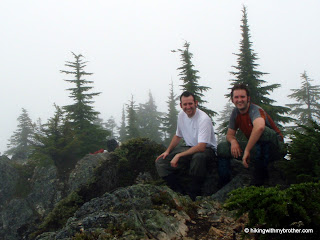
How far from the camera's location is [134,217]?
338 cm

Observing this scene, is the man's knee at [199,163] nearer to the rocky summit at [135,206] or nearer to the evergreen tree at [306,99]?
the rocky summit at [135,206]

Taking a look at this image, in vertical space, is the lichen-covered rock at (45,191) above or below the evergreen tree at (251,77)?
below

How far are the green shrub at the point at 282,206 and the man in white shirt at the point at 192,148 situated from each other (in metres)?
2.93

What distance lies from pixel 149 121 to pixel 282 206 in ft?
141

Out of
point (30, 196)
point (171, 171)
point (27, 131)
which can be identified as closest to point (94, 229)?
point (171, 171)

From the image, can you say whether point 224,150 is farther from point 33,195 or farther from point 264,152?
point 33,195

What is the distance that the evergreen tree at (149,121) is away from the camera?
4066 centimetres

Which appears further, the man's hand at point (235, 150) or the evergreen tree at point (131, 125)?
the evergreen tree at point (131, 125)

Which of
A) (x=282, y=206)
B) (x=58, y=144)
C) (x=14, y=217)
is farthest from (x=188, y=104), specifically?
(x=14, y=217)

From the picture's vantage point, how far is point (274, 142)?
4652 mm

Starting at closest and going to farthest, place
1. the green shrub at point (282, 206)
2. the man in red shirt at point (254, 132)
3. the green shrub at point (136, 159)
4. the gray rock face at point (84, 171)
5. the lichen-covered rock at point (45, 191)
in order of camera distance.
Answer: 1. the green shrub at point (282, 206)
2. the man in red shirt at point (254, 132)
3. the green shrub at point (136, 159)
4. the gray rock face at point (84, 171)
5. the lichen-covered rock at point (45, 191)

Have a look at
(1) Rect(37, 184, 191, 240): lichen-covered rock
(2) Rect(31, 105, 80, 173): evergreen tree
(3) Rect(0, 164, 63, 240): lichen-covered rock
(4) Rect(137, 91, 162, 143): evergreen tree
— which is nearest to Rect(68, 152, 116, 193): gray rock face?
(3) Rect(0, 164, 63, 240): lichen-covered rock

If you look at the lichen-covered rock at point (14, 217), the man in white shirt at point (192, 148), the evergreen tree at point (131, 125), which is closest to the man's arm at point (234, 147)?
the man in white shirt at point (192, 148)

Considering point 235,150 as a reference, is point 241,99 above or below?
above
